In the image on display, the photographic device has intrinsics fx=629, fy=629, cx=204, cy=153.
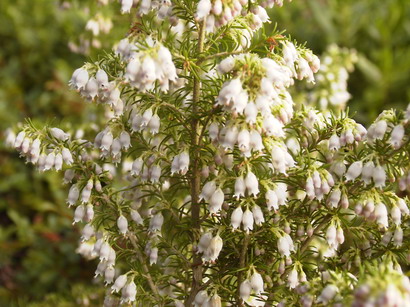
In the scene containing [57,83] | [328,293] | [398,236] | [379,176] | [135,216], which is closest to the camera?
[328,293]

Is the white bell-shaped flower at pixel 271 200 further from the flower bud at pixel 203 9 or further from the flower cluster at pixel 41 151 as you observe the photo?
the flower cluster at pixel 41 151

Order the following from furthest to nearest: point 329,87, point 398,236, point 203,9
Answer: point 329,87, point 398,236, point 203,9

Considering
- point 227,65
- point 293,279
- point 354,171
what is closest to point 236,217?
point 293,279

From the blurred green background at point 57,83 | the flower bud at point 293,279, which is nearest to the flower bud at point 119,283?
the flower bud at point 293,279

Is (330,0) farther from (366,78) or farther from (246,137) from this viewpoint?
(246,137)

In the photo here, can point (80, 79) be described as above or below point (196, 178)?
above

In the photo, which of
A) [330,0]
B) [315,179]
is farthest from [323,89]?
[330,0]

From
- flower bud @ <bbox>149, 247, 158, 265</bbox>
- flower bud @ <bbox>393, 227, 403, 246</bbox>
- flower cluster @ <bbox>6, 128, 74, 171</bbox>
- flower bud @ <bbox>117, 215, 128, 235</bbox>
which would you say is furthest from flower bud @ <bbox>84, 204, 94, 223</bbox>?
flower bud @ <bbox>393, 227, 403, 246</bbox>

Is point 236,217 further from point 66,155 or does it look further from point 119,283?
point 66,155
